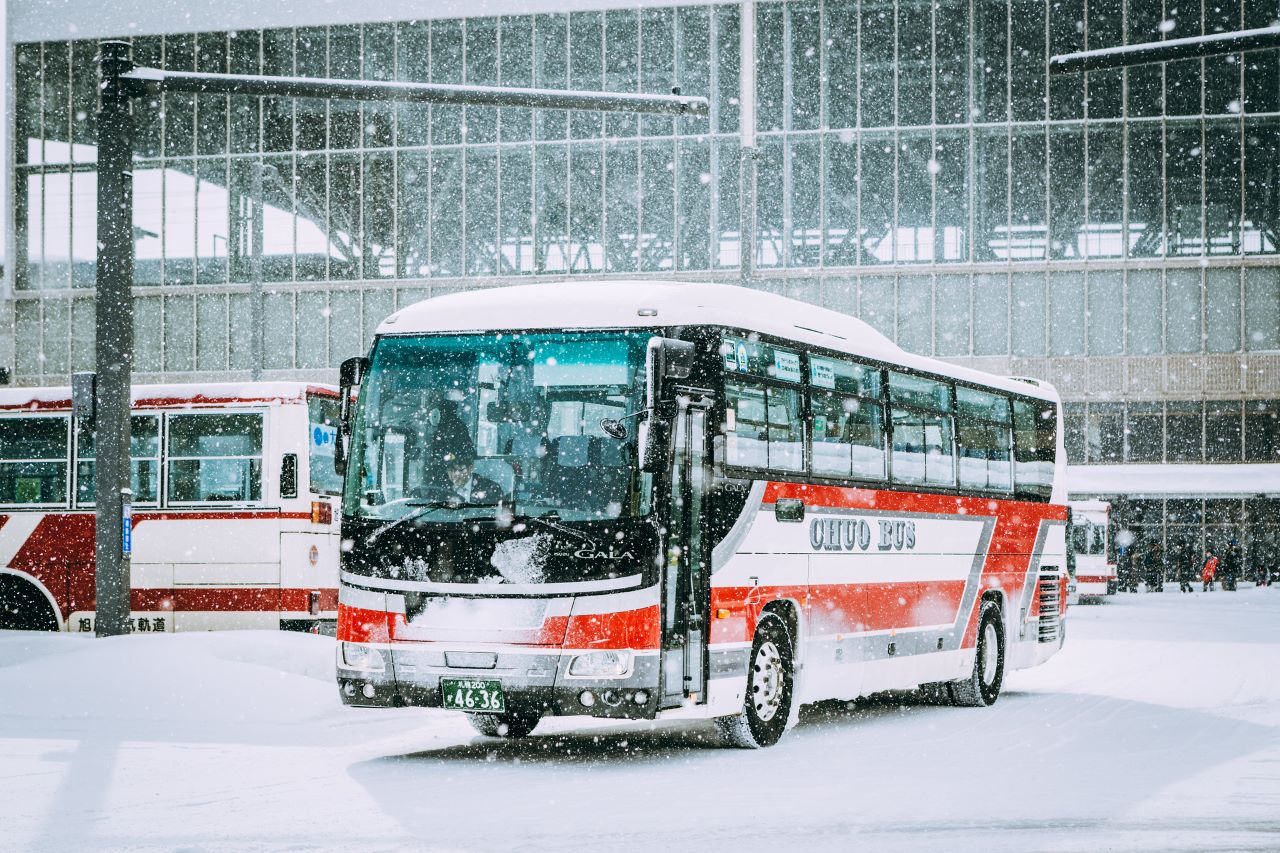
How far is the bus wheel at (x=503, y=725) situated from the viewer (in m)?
14.2

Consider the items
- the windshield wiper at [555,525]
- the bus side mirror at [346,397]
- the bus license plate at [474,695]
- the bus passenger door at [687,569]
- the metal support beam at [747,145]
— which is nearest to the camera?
the windshield wiper at [555,525]

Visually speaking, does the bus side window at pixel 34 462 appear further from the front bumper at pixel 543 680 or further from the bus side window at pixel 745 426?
the bus side window at pixel 745 426

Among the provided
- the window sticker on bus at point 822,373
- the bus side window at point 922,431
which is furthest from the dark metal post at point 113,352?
the bus side window at point 922,431

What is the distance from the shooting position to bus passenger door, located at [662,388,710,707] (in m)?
12.2

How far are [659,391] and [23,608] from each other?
1315 cm

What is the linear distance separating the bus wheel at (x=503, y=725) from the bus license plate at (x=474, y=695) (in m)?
2.14


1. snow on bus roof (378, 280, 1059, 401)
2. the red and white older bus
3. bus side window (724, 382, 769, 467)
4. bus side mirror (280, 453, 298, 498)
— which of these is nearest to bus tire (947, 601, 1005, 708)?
bus side window (724, 382, 769, 467)

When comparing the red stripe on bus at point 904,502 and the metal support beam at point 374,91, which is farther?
the metal support beam at point 374,91

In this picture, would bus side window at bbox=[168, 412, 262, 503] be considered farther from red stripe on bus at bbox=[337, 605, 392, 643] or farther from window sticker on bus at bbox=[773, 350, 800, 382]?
window sticker on bus at bbox=[773, 350, 800, 382]

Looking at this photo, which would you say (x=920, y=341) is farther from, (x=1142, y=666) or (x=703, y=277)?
(x=1142, y=666)

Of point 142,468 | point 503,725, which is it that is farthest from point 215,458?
point 503,725

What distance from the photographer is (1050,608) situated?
20266 millimetres

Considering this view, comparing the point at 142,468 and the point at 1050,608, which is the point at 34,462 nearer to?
the point at 142,468

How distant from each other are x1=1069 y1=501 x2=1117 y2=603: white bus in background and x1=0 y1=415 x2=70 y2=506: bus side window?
31039 mm
